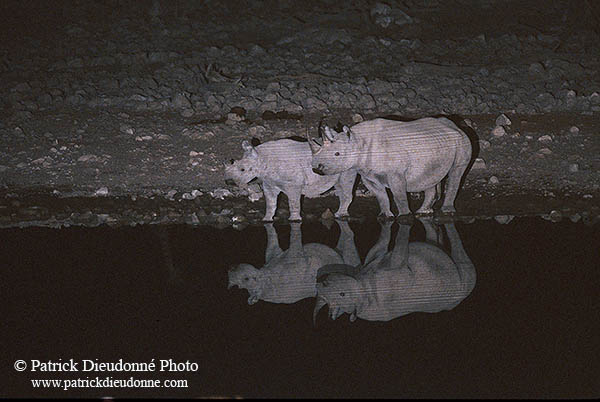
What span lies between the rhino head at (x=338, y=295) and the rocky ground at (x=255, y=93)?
6.34 feet

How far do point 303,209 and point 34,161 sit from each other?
3.72 meters

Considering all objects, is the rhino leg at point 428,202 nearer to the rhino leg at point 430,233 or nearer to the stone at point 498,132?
the rhino leg at point 430,233

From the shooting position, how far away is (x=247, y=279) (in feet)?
23.6

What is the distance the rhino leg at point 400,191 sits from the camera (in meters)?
8.40

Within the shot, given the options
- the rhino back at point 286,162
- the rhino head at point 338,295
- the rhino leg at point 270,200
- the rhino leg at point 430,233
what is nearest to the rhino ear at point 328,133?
the rhino back at point 286,162

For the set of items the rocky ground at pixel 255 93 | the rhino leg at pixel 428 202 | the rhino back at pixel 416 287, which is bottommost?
the rocky ground at pixel 255 93

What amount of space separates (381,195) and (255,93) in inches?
169

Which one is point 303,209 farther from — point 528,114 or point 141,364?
point 528,114

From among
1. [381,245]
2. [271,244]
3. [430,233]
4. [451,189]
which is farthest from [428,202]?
[271,244]

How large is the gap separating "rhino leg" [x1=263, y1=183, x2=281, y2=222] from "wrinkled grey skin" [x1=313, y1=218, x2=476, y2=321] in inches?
50.6

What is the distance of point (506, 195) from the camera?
927 centimetres

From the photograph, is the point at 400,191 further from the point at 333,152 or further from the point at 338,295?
the point at 338,295

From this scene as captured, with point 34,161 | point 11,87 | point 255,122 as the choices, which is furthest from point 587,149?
point 11,87

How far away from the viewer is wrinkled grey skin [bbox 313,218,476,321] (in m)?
6.58
